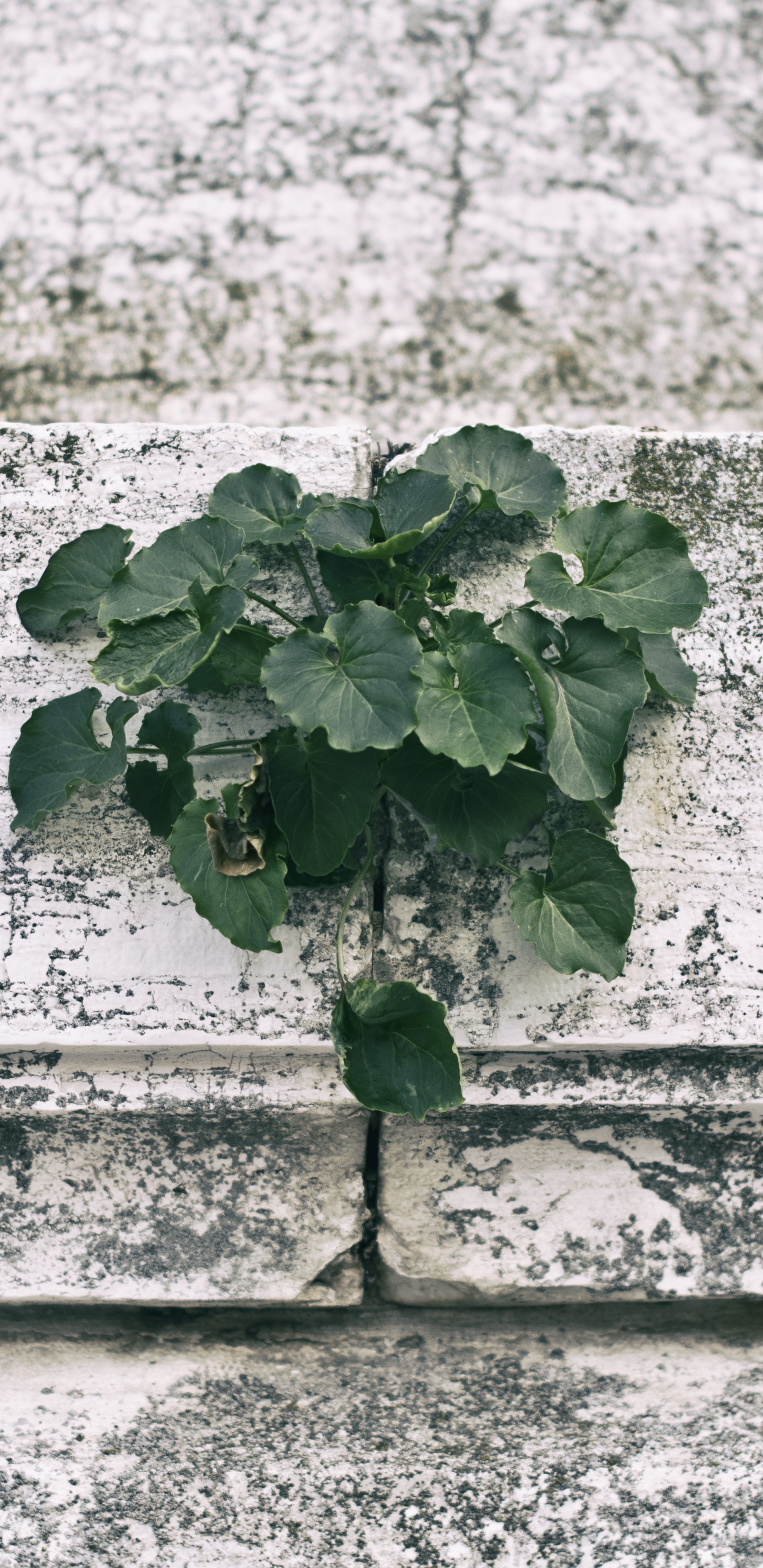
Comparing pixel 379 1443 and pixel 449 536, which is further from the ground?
pixel 449 536

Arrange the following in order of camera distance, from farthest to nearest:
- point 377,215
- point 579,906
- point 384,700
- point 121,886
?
point 377,215 → point 121,886 → point 579,906 → point 384,700

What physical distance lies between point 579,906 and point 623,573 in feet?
0.97

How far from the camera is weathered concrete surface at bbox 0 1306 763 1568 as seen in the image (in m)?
0.89

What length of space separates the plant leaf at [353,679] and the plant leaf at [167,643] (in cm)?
5

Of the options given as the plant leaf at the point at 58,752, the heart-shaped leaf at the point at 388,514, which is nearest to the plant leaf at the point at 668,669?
the heart-shaped leaf at the point at 388,514

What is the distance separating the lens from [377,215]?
1667 millimetres

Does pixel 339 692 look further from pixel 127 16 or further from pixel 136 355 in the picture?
pixel 127 16

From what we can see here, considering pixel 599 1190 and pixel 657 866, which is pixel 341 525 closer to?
pixel 657 866

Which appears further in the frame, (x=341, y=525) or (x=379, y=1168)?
(x=379, y=1168)

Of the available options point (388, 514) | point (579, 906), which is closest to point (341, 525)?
point (388, 514)

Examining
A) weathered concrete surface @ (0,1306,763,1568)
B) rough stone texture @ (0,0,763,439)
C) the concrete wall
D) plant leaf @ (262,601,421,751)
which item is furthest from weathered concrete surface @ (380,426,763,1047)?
rough stone texture @ (0,0,763,439)

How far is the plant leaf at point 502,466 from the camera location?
0.84 metres

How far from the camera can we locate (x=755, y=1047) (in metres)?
0.90

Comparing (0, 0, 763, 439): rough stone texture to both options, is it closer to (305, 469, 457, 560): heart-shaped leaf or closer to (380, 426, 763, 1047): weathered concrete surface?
(380, 426, 763, 1047): weathered concrete surface
